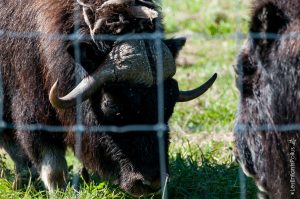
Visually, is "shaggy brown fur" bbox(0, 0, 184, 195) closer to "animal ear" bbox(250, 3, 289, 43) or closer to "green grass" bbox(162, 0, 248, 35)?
"animal ear" bbox(250, 3, 289, 43)

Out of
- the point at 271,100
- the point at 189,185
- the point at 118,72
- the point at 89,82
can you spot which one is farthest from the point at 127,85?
the point at 271,100

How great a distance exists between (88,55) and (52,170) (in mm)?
859

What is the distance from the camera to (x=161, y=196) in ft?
14.1

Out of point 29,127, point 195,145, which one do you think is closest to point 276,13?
point 29,127

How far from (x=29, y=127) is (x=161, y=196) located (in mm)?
859

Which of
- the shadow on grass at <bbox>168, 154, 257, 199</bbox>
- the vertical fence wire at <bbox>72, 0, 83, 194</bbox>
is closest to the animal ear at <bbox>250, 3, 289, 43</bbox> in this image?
the vertical fence wire at <bbox>72, 0, 83, 194</bbox>

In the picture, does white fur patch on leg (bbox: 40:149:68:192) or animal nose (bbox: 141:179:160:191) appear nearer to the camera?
animal nose (bbox: 141:179:160:191)

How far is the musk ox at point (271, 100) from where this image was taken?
299 centimetres

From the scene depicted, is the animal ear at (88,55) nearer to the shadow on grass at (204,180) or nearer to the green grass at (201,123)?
the green grass at (201,123)

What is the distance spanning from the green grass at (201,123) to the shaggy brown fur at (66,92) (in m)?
0.23

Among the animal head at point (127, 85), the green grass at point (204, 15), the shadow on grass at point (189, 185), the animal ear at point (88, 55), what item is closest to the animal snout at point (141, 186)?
the animal head at point (127, 85)

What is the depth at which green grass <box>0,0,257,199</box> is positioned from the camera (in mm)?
4375

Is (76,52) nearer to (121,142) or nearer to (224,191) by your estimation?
(121,142)

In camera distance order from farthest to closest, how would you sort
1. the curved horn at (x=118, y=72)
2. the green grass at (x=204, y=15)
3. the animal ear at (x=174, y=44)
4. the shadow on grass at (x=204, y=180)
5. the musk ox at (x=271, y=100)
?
the green grass at (x=204, y=15), the shadow on grass at (x=204, y=180), the animal ear at (x=174, y=44), the curved horn at (x=118, y=72), the musk ox at (x=271, y=100)
